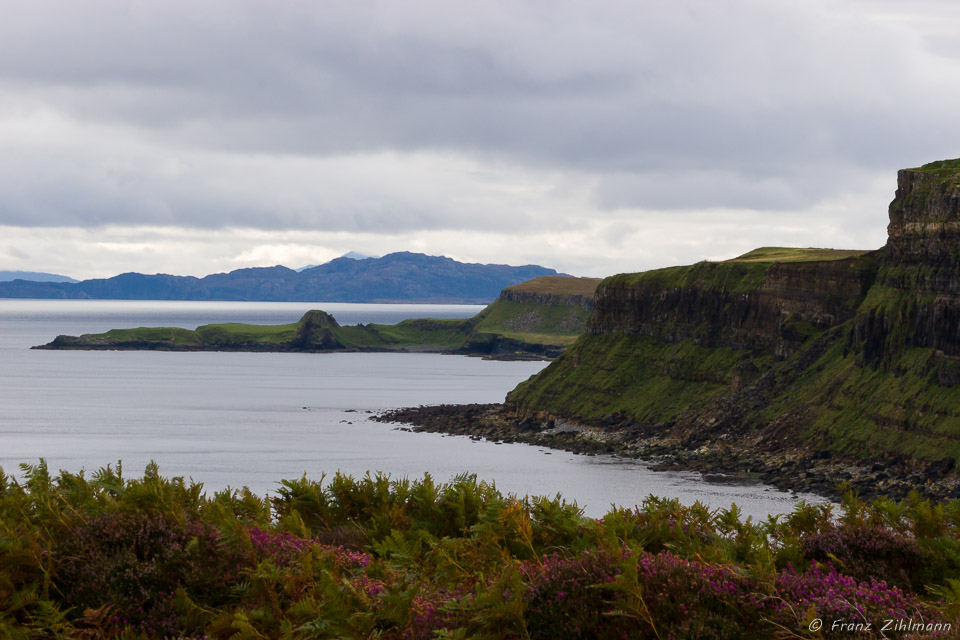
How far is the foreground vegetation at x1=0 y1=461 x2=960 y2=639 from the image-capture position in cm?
1286

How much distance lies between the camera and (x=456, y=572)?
17328mm

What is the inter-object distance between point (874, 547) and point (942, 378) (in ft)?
286

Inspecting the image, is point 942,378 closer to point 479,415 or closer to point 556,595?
point 479,415

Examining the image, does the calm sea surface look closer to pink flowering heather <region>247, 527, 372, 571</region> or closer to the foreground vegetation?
the foreground vegetation

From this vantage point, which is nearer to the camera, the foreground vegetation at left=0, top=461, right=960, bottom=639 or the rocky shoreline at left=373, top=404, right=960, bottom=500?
the foreground vegetation at left=0, top=461, right=960, bottom=639

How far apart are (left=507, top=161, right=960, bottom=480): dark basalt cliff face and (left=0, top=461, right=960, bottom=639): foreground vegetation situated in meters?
76.3

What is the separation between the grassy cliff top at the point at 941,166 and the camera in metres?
109

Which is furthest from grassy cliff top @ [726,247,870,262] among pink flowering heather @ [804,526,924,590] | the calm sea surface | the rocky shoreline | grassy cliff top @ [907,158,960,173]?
pink flowering heather @ [804,526,924,590]

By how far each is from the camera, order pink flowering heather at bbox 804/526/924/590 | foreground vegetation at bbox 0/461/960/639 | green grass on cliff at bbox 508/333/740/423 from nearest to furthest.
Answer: foreground vegetation at bbox 0/461/960/639 < pink flowering heather at bbox 804/526/924/590 < green grass on cliff at bbox 508/333/740/423

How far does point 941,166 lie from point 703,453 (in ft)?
143

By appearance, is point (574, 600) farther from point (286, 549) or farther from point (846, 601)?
point (286, 549)

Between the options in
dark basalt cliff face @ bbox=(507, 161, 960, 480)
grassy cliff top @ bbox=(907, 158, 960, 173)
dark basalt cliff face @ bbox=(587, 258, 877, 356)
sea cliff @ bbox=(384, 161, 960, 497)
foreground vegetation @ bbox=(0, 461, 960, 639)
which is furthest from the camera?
dark basalt cliff face @ bbox=(587, 258, 877, 356)

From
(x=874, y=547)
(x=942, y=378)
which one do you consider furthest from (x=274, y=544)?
(x=942, y=378)

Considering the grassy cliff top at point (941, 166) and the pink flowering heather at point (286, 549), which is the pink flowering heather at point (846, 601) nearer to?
the pink flowering heather at point (286, 549)
